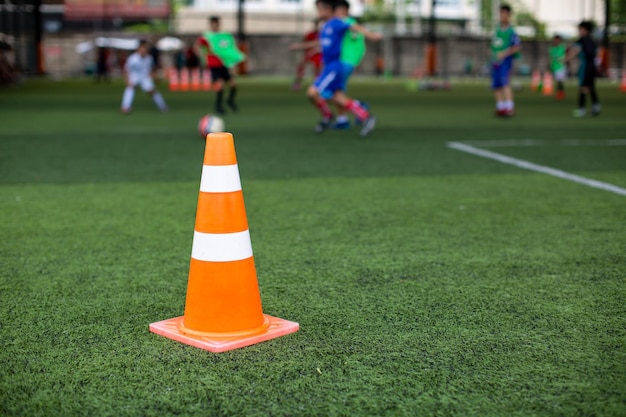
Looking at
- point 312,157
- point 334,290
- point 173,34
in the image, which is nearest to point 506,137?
point 312,157

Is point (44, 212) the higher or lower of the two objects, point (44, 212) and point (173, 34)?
the lower

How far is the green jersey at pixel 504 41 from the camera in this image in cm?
1586

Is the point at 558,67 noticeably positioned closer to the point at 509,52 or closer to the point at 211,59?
the point at 509,52

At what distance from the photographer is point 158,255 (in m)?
4.59

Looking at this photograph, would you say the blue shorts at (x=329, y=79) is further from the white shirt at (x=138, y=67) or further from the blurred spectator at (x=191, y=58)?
the blurred spectator at (x=191, y=58)

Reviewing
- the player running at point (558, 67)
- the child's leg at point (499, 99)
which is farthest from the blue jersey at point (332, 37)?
the player running at point (558, 67)

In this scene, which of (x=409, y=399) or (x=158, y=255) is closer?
(x=409, y=399)

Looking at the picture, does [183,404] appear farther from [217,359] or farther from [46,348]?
[46,348]

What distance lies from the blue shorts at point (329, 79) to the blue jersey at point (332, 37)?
0.29ft

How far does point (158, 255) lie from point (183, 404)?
7.07 ft

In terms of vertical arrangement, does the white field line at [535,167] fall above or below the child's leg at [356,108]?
below

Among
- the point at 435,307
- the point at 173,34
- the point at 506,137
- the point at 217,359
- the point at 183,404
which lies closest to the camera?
the point at 183,404

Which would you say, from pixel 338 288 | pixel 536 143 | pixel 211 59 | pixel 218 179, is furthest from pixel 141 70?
pixel 218 179

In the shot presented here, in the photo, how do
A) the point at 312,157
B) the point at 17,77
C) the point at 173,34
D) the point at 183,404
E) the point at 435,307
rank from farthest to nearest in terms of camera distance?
the point at 173,34 < the point at 17,77 < the point at 312,157 < the point at 435,307 < the point at 183,404
